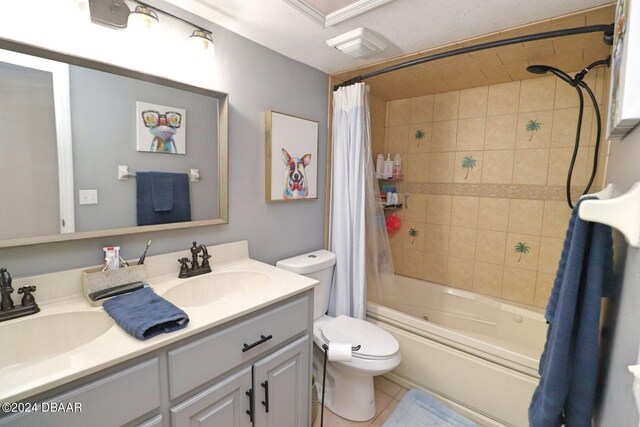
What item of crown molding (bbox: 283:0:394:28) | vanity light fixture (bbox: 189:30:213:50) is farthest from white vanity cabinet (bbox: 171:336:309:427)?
crown molding (bbox: 283:0:394:28)

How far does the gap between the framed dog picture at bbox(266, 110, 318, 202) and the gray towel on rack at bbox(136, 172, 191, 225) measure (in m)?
0.51

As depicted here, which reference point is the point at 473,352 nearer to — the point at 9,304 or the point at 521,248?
the point at 521,248

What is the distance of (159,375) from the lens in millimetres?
935

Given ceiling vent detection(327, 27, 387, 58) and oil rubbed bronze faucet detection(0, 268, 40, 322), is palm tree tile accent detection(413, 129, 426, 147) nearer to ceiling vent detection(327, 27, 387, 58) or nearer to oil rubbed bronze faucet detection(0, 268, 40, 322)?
ceiling vent detection(327, 27, 387, 58)

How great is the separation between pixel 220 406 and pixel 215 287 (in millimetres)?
555

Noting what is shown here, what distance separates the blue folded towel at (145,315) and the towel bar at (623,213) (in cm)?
113

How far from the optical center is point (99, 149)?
1.22 meters

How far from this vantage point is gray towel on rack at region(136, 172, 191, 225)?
1.35 m

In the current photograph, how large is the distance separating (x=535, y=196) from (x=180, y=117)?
2.48 metres

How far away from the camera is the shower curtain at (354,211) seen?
2074 mm

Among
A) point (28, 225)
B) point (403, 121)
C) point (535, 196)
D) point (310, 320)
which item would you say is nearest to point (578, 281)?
point (310, 320)

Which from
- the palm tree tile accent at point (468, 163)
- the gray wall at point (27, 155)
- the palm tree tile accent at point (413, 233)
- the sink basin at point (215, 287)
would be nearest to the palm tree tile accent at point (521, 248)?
the palm tree tile accent at point (468, 163)

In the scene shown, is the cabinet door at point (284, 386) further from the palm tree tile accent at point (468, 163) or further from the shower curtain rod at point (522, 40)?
the palm tree tile accent at point (468, 163)

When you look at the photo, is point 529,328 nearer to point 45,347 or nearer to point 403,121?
point 403,121
